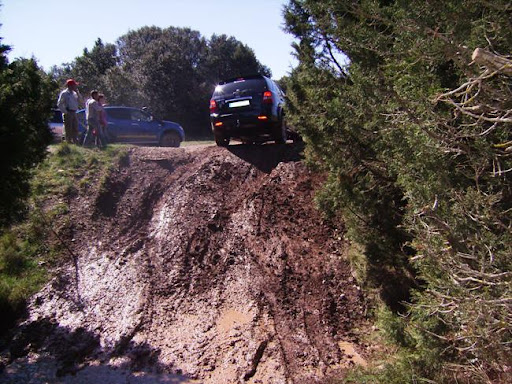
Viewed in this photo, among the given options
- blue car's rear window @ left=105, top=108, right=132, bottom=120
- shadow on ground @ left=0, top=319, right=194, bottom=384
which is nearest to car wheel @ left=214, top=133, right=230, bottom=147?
blue car's rear window @ left=105, top=108, right=132, bottom=120

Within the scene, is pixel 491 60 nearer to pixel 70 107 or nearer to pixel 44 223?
pixel 44 223

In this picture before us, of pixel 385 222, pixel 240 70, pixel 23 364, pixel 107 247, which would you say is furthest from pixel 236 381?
pixel 240 70

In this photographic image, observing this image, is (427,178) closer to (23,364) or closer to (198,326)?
(198,326)

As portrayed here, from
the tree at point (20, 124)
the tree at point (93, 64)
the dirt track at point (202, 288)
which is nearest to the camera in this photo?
the dirt track at point (202, 288)

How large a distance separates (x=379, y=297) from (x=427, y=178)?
312 centimetres

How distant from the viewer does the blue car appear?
14.4 m

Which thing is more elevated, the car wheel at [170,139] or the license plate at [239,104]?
the license plate at [239,104]

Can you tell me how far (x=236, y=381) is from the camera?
18.7ft

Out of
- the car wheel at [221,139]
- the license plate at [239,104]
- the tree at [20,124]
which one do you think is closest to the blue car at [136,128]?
the car wheel at [221,139]

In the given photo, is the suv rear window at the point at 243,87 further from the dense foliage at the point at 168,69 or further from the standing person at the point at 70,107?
the dense foliage at the point at 168,69

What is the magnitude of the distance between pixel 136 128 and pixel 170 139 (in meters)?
1.22

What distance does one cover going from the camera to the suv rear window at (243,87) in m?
10.4

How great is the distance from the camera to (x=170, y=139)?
15.3 m

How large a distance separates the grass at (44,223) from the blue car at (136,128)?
99.4 inches
